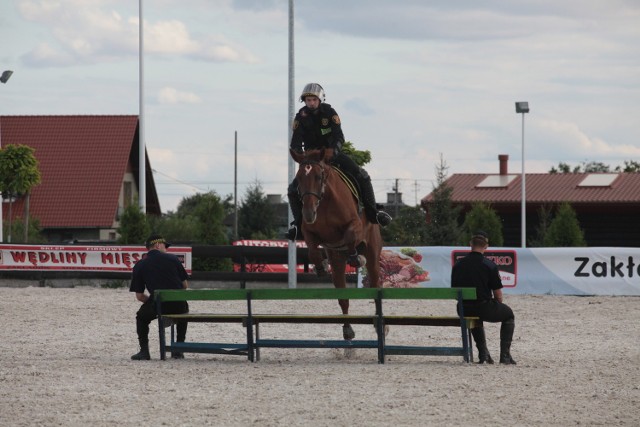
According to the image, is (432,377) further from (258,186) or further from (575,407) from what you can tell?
(258,186)

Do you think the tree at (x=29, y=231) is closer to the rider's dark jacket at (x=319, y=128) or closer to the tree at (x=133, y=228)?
the tree at (x=133, y=228)

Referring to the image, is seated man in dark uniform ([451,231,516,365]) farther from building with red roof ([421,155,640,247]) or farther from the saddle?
building with red roof ([421,155,640,247])

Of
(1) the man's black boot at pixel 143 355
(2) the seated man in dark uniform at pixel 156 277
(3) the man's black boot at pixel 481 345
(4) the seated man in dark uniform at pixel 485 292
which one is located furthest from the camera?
(2) the seated man in dark uniform at pixel 156 277

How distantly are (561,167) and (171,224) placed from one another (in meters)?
67.9

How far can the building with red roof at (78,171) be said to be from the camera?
170ft

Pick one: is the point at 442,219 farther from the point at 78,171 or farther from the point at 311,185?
the point at 311,185

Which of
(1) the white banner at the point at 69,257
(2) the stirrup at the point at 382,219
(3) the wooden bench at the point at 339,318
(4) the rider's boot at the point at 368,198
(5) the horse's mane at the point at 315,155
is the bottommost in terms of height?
(3) the wooden bench at the point at 339,318

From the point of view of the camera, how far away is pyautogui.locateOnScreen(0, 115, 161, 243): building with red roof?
51.8 metres

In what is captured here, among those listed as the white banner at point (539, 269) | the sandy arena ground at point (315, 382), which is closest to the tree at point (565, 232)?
the white banner at point (539, 269)

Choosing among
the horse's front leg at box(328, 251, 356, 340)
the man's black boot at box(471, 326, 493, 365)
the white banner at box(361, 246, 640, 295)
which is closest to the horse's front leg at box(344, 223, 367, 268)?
the horse's front leg at box(328, 251, 356, 340)

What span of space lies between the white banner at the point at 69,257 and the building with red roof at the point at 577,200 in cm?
2263

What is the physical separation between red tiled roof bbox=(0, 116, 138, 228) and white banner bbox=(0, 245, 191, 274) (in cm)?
2122

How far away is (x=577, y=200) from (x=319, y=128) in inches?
1637

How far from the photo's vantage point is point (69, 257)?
2955cm
